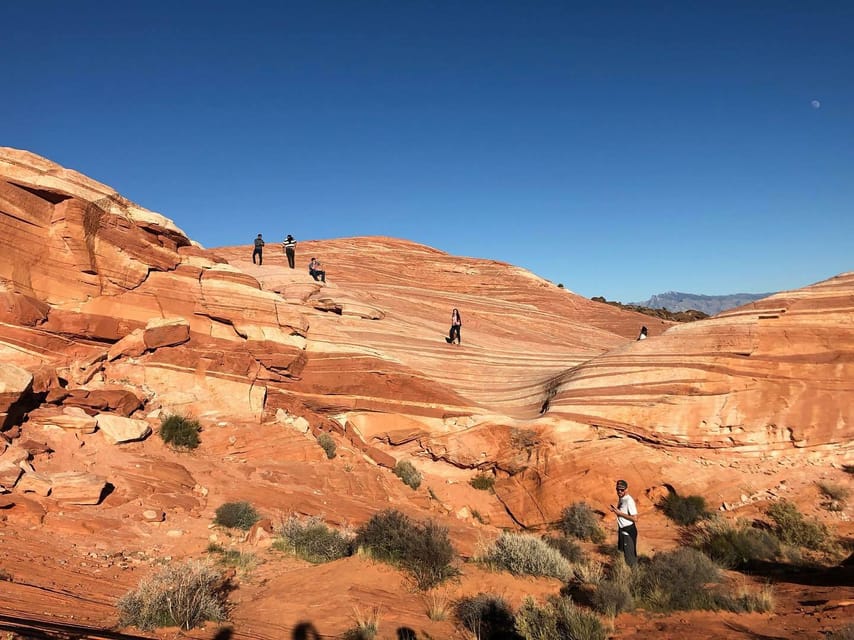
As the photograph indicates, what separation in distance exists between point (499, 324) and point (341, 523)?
18448 millimetres

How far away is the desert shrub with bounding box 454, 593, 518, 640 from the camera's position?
6426mm

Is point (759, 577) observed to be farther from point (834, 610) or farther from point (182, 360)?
point (182, 360)

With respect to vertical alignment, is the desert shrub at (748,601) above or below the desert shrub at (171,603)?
above

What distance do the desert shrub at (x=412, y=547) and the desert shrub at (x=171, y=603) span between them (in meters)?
3.09

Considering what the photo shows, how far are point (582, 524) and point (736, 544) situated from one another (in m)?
3.81

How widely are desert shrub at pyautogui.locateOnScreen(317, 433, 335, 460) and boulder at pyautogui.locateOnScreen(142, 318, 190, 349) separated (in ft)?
17.0

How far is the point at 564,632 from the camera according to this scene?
234 inches

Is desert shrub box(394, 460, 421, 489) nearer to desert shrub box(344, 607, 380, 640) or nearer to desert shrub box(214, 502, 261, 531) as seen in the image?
desert shrub box(214, 502, 261, 531)

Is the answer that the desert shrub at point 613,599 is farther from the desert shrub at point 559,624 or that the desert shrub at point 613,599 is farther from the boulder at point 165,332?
the boulder at point 165,332

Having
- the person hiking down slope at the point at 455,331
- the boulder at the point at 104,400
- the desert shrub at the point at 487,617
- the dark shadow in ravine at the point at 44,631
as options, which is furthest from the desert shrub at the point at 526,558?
the person hiking down slope at the point at 455,331


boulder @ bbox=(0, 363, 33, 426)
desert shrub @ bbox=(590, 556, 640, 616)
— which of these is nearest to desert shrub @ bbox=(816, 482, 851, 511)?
desert shrub @ bbox=(590, 556, 640, 616)

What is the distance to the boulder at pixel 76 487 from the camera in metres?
9.12

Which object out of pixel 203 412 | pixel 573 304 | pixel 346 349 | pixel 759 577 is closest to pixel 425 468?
pixel 346 349

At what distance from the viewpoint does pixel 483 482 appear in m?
16.8
